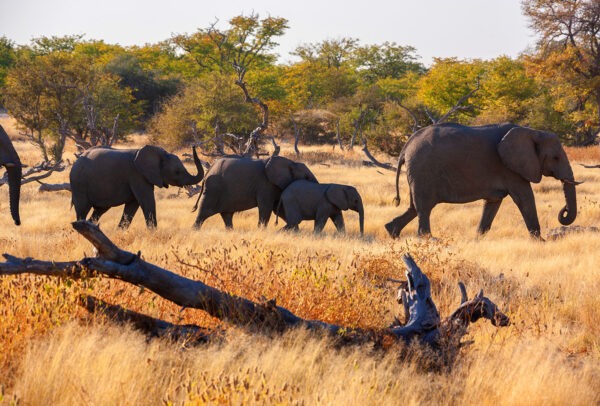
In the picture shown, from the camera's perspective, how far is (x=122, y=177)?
12445mm

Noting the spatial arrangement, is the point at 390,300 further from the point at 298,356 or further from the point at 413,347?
the point at 298,356

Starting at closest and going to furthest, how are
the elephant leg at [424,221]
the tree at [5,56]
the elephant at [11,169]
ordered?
1. the elephant at [11,169]
2. the elephant leg at [424,221]
3. the tree at [5,56]

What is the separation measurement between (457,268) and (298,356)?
13.2 feet

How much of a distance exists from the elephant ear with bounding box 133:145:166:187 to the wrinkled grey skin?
0.99 meters

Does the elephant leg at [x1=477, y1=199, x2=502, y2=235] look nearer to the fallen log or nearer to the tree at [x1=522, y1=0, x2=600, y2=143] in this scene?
the fallen log

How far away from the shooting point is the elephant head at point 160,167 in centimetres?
1235

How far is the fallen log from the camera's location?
4254 millimetres

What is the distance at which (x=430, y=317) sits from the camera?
5.11 m

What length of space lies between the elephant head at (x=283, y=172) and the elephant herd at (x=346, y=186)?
18 mm

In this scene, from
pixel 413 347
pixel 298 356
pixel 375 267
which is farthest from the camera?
pixel 375 267

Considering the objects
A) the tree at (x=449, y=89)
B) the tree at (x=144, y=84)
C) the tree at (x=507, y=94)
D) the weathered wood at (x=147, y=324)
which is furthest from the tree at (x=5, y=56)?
the weathered wood at (x=147, y=324)

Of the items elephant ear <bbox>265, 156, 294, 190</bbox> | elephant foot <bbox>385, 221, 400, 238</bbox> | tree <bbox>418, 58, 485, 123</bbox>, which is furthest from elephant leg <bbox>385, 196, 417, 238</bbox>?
tree <bbox>418, 58, 485, 123</bbox>

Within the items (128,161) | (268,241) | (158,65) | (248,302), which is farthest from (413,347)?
(158,65)

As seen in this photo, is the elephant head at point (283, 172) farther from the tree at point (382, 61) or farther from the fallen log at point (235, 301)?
the tree at point (382, 61)
